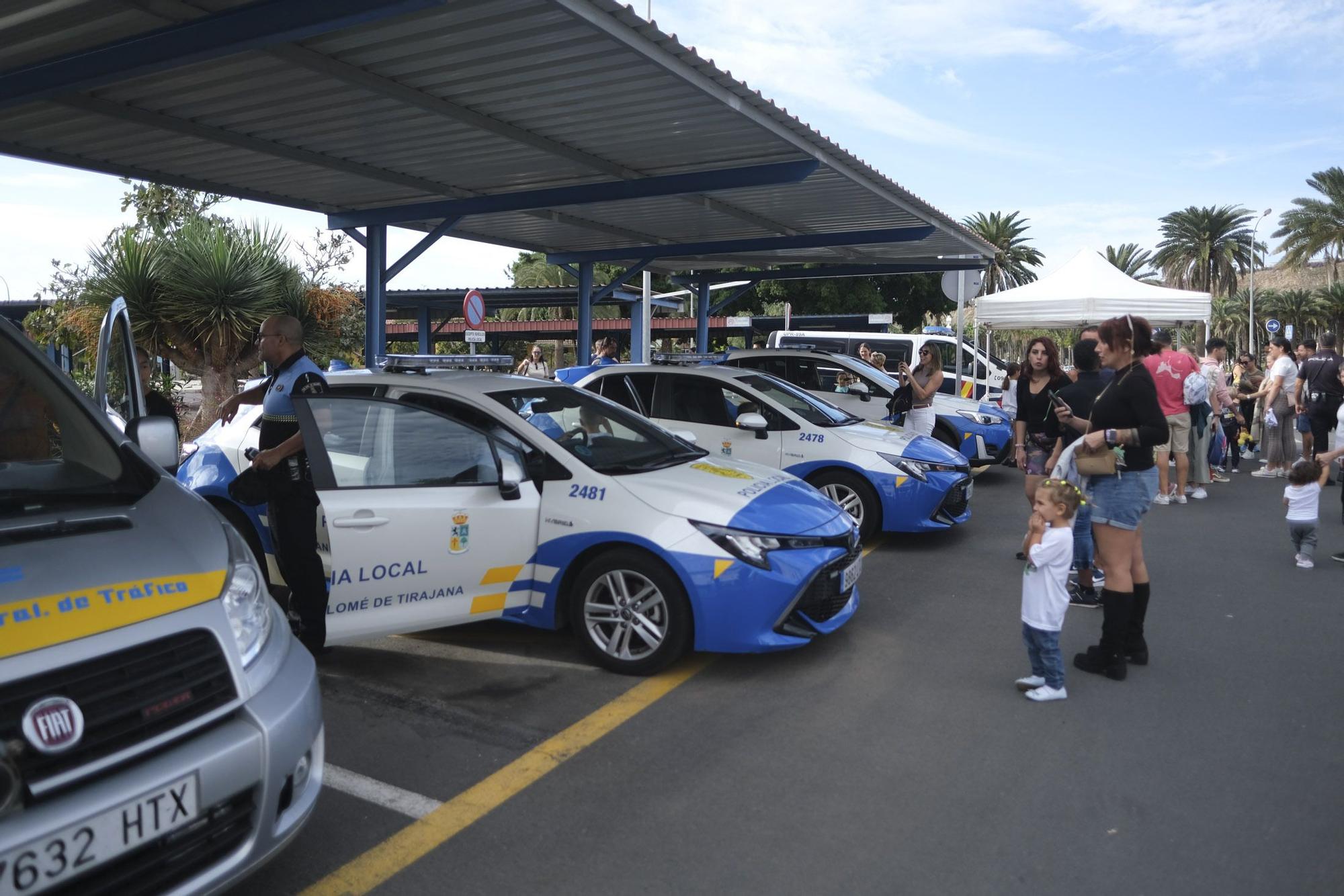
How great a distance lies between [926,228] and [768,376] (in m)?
5.80

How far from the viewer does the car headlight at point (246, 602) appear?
270 cm

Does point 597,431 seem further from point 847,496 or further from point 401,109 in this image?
point 401,109

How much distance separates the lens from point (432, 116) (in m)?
8.38

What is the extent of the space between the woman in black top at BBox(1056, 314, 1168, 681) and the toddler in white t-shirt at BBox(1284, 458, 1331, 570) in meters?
3.00

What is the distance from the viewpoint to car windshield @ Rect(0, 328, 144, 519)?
306 centimetres

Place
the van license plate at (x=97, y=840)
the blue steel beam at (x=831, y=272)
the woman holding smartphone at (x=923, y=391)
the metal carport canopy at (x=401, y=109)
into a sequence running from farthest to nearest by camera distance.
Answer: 1. the blue steel beam at (x=831, y=272)
2. the woman holding smartphone at (x=923, y=391)
3. the metal carport canopy at (x=401, y=109)
4. the van license plate at (x=97, y=840)

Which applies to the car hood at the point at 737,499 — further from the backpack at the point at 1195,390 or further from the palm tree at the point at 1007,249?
the palm tree at the point at 1007,249

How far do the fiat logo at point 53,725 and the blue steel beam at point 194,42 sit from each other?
14.4ft

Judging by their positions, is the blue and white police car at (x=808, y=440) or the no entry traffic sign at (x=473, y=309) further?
the no entry traffic sign at (x=473, y=309)

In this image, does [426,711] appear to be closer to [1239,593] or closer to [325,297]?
[1239,593]

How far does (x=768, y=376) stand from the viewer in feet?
29.6

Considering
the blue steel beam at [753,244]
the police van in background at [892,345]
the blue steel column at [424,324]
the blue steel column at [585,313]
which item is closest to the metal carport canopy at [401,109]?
the blue steel beam at [753,244]

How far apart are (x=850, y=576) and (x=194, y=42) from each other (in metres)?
5.13

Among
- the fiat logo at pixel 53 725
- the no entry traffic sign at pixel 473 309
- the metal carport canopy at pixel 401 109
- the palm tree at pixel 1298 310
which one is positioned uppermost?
the palm tree at pixel 1298 310
